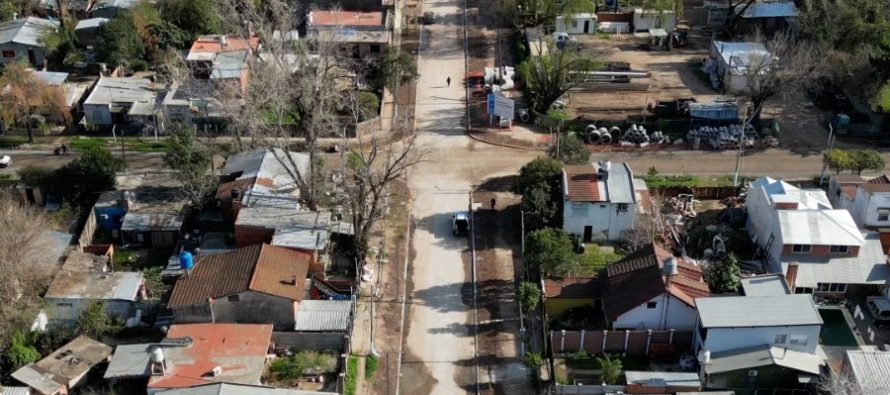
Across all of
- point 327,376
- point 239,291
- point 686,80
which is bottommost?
point 327,376

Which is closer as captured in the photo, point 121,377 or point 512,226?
point 121,377

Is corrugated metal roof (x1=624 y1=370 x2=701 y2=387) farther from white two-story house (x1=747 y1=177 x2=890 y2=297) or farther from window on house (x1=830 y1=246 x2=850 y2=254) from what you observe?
window on house (x1=830 y1=246 x2=850 y2=254)

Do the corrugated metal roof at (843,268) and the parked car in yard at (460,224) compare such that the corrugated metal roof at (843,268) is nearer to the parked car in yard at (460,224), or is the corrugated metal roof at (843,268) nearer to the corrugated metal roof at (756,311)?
the corrugated metal roof at (756,311)

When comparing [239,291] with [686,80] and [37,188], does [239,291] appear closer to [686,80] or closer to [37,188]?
[37,188]

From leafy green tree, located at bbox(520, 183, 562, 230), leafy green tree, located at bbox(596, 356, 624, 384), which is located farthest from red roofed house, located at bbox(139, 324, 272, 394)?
leafy green tree, located at bbox(520, 183, 562, 230)

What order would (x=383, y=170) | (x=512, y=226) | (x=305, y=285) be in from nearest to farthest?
1. (x=305, y=285)
2. (x=512, y=226)
3. (x=383, y=170)

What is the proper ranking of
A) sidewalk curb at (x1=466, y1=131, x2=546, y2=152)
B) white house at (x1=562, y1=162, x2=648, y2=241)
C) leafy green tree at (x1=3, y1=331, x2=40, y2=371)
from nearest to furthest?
leafy green tree at (x1=3, y1=331, x2=40, y2=371) → white house at (x1=562, y1=162, x2=648, y2=241) → sidewalk curb at (x1=466, y1=131, x2=546, y2=152)

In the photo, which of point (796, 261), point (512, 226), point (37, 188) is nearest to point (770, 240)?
point (796, 261)

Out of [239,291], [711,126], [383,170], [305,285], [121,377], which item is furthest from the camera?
[711,126]
